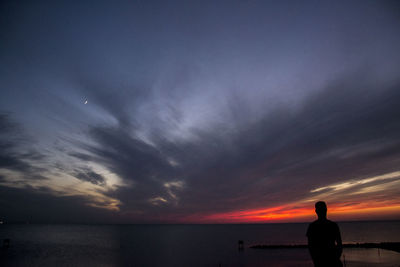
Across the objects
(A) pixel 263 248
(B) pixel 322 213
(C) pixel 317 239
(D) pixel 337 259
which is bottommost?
(A) pixel 263 248

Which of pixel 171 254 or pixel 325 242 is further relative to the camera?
pixel 171 254

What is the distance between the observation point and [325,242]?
416cm

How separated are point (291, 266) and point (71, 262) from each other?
4367cm

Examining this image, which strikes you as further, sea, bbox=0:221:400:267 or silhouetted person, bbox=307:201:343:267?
sea, bbox=0:221:400:267

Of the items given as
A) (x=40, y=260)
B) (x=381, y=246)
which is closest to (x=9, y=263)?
(x=40, y=260)

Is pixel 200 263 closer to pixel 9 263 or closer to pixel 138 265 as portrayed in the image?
pixel 138 265

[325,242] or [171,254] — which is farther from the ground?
[325,242]

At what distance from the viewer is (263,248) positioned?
64.1m

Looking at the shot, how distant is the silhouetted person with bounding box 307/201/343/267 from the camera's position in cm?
413

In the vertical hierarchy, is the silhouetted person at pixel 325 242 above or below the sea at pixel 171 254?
above

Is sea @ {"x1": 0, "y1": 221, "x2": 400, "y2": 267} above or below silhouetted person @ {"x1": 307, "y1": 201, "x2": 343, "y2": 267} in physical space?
below

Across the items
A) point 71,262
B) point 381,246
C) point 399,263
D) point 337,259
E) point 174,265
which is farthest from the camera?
point 381,246

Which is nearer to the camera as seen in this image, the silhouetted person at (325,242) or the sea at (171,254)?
the silhouetted person at (325,242)

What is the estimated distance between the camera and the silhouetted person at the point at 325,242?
4133mm
